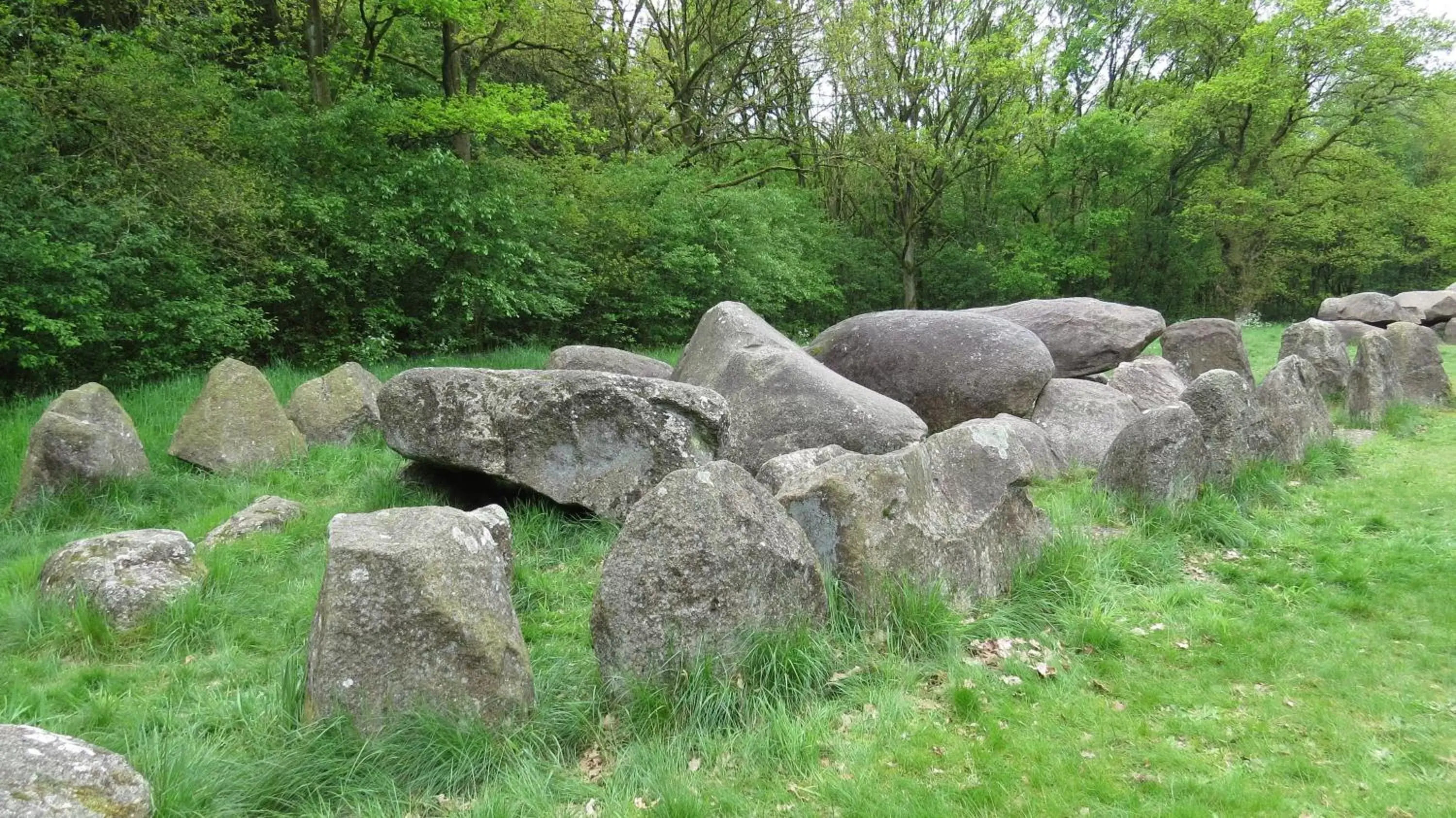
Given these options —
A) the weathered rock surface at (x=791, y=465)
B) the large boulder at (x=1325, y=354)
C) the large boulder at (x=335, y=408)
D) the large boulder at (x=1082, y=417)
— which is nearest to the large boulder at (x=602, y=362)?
the large boulder at (x=335, y=408)

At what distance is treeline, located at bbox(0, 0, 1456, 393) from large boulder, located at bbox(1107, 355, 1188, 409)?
862 centimetres

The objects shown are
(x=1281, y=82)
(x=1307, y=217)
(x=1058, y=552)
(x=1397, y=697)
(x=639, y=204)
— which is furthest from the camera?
(x=1307, y=217)

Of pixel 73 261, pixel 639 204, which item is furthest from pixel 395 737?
pixel 639 204

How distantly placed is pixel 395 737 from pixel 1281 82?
28.9 meters

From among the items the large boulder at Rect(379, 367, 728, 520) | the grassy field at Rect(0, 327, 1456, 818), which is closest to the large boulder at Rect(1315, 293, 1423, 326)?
the grassy field at Rect(0, 327, 1456, 818)

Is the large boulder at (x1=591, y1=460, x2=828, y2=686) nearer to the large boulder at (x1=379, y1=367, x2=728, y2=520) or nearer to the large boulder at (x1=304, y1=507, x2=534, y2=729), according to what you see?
the large boulder at (x1=304, y1=507, x2=534, y2=729)

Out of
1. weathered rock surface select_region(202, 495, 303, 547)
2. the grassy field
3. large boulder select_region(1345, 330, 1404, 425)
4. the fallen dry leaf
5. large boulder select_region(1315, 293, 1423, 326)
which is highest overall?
large boulder select_region(1315, 293, 1423, 326)

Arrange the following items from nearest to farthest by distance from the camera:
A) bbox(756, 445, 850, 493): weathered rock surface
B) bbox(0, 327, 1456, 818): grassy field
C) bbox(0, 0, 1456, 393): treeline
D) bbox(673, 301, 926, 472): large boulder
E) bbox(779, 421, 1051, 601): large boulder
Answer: bbox(0, 327, 1456, 818): grassy field, bbox(779, 421, 1051, 601): large boulder, bbox(756, 445, 850, 493): weathered rock surface, bbox(673, 301, 926, 472): large boulder, bbox(0, 0, 1456, 393): treeline

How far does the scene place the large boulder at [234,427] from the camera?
772cm

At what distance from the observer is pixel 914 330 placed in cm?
1025

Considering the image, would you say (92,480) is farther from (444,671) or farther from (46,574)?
(444,671)

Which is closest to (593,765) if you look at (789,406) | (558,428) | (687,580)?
(687,580)

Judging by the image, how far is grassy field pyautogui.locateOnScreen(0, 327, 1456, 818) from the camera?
3242 mm

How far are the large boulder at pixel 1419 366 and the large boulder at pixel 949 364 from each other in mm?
5664
